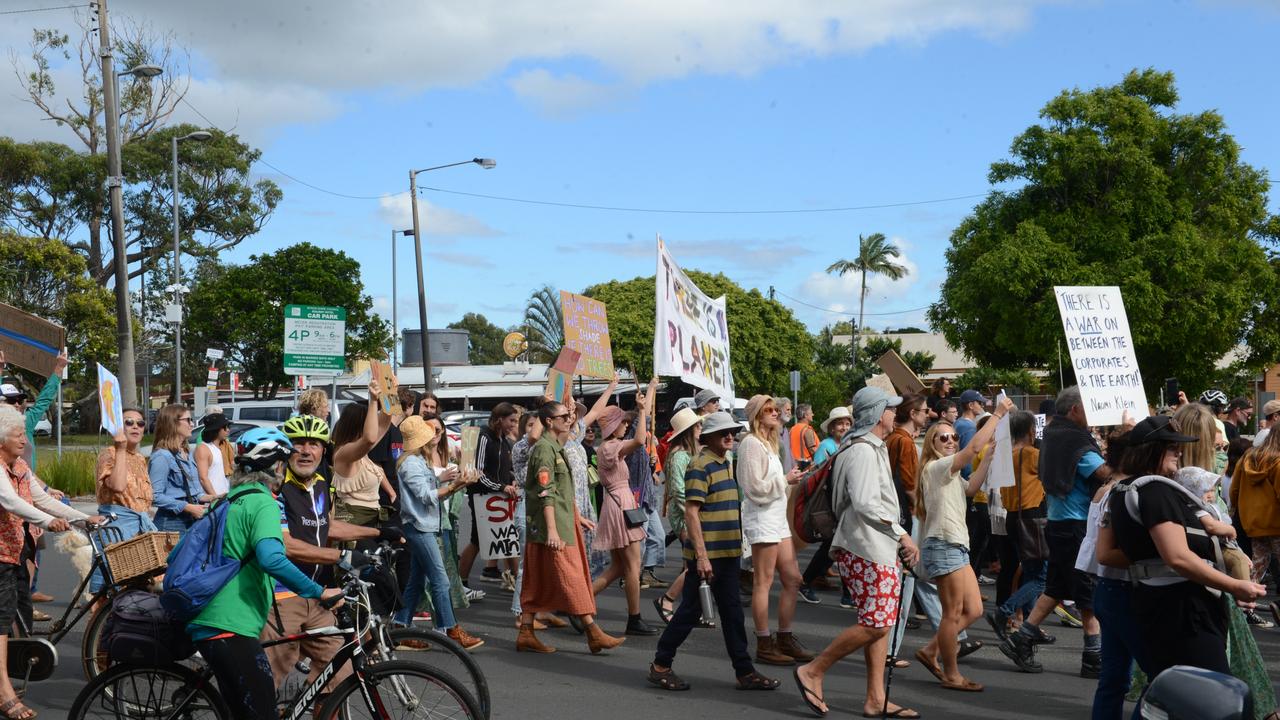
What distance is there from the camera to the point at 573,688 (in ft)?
24.1

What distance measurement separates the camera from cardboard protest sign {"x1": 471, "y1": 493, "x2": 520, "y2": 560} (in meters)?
10.3

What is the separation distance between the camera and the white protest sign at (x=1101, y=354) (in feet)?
29.6

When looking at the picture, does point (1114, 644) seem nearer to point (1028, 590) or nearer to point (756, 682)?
point (756, 682)

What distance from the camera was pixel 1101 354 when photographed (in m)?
9.41

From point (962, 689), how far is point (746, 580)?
14.1ft

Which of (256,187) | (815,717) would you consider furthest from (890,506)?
(256,187)

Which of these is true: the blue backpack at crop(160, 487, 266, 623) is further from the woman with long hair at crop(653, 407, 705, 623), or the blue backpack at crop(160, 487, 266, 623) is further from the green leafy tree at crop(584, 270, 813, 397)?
the green leafy tree at crop(584, 270, 813, 397)

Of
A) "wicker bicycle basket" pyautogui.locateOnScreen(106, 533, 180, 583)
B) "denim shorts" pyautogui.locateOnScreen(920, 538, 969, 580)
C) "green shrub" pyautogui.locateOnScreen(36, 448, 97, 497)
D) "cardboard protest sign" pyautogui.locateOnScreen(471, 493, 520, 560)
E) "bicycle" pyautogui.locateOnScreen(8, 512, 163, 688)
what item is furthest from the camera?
"green shrub" pyautogui.locateOnScreen(36, 448, 97, 497)

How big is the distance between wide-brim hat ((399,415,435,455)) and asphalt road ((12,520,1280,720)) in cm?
151

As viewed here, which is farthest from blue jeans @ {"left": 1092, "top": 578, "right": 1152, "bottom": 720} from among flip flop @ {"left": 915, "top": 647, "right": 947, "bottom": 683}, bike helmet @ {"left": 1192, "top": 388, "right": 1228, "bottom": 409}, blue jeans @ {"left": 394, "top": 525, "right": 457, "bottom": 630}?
bike helmet @ {"left": 1192, "top": 388, "right": 1228, "bottom": 409}

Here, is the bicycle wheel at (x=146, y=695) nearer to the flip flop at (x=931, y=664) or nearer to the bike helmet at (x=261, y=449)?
the bike helmet at (x=261, y=449)

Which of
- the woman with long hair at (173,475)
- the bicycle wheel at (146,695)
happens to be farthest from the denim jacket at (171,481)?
the bicycle wheel at (146,695)

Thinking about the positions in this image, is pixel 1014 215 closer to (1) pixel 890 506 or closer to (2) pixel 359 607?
(1) pixel 890 506

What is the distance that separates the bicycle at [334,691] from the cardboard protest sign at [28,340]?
591 cm
